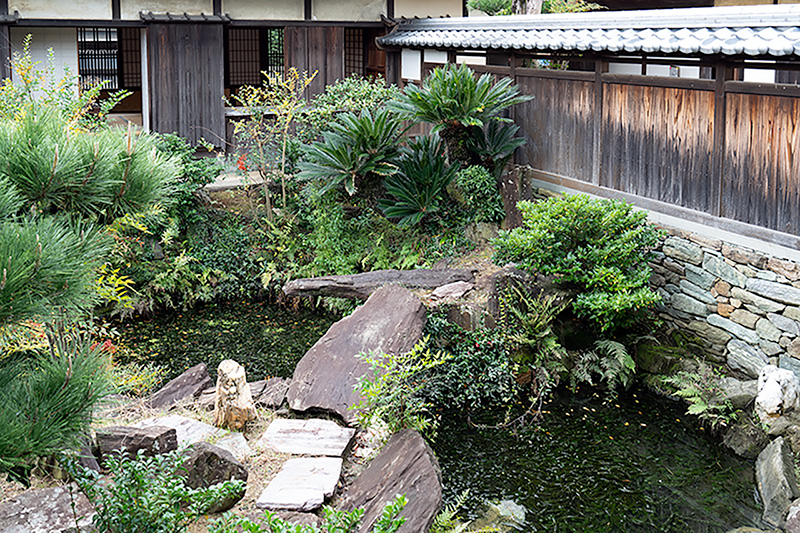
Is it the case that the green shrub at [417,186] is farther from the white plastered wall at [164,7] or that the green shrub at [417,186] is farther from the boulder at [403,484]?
the white plastered wall at [164,7]

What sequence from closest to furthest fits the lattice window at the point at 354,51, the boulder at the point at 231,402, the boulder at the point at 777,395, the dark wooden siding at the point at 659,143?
1. the boulder at the point at 231,402
2. the boulder at the point at 777,395
3. the dark wooden siding at the point at 659,143
4. the lattice window at the point at 354,51

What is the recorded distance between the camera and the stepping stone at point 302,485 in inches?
233

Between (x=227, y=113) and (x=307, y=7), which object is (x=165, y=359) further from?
(x=307, y=7)

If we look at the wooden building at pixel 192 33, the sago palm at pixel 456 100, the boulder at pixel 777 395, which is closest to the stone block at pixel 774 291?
the boulder at pixel 777 395

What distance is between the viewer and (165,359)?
1039 centimetres

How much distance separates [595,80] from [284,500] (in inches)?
288

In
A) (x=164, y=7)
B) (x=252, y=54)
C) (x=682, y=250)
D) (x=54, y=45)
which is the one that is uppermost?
(x=164, y=7)

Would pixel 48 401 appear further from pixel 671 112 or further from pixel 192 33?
pixel 192 33

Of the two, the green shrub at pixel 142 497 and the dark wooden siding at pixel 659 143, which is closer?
the green shrub at pixel 142 497

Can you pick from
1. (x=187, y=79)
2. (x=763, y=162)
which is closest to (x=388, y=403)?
(x=763, y=162)

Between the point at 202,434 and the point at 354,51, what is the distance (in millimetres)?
13603

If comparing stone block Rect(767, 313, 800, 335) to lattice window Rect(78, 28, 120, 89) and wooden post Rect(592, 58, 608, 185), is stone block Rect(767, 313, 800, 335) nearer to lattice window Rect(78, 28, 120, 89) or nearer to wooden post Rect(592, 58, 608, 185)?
wooden post Rect(592, 58, 608, 185)

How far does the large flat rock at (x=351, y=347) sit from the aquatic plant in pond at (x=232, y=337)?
1.56 meters

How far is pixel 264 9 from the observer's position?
610 inches
